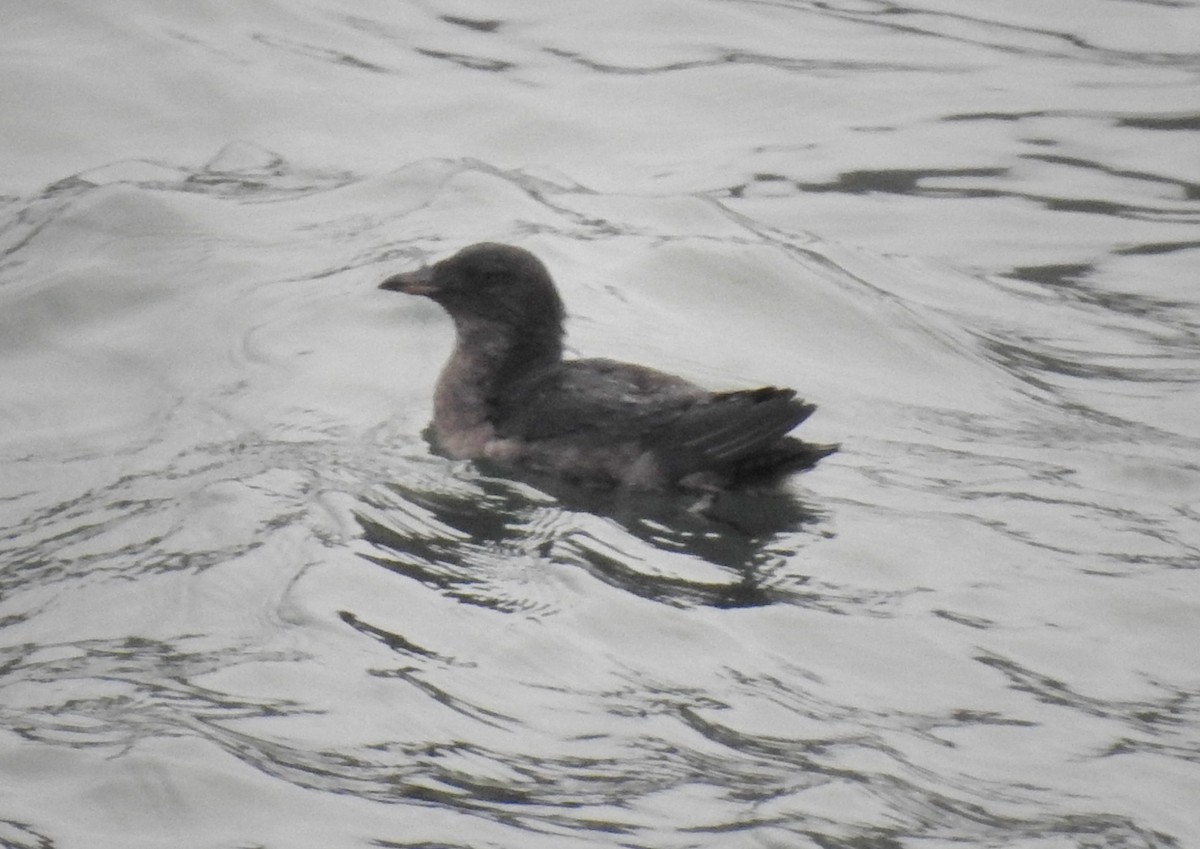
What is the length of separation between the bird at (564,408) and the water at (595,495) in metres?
0.20

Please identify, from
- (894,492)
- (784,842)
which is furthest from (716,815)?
(894,492)

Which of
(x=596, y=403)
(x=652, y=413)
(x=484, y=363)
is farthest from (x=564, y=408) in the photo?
(x=484, y=363)

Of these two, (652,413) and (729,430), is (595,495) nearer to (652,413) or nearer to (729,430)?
(652,413)

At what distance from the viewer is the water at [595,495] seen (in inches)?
239

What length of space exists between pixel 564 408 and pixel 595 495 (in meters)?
0.41

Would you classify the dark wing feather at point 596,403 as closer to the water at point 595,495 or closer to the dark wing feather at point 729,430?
the dark wing feather at point 729,430

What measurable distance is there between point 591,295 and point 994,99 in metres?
4.79

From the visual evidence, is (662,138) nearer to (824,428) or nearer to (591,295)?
(591,295)

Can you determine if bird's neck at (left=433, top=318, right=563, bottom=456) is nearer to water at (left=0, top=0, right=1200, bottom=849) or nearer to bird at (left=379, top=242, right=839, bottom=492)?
bird at (left=379, top=242, right=839, bottom=492)

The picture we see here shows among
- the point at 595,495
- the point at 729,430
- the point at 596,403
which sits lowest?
the point at 595,495

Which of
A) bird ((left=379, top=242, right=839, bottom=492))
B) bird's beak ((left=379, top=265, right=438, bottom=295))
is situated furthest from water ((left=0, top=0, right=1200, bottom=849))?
bird's beak ((left=379, top=265, right=438, bottom=295))

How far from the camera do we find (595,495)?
8391 mm

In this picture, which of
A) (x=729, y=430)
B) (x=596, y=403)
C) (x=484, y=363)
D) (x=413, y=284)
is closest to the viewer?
(x=729, y=430)

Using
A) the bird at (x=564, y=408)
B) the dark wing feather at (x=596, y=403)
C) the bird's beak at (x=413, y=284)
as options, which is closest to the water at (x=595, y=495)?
the bird at (x=564, y=408)
